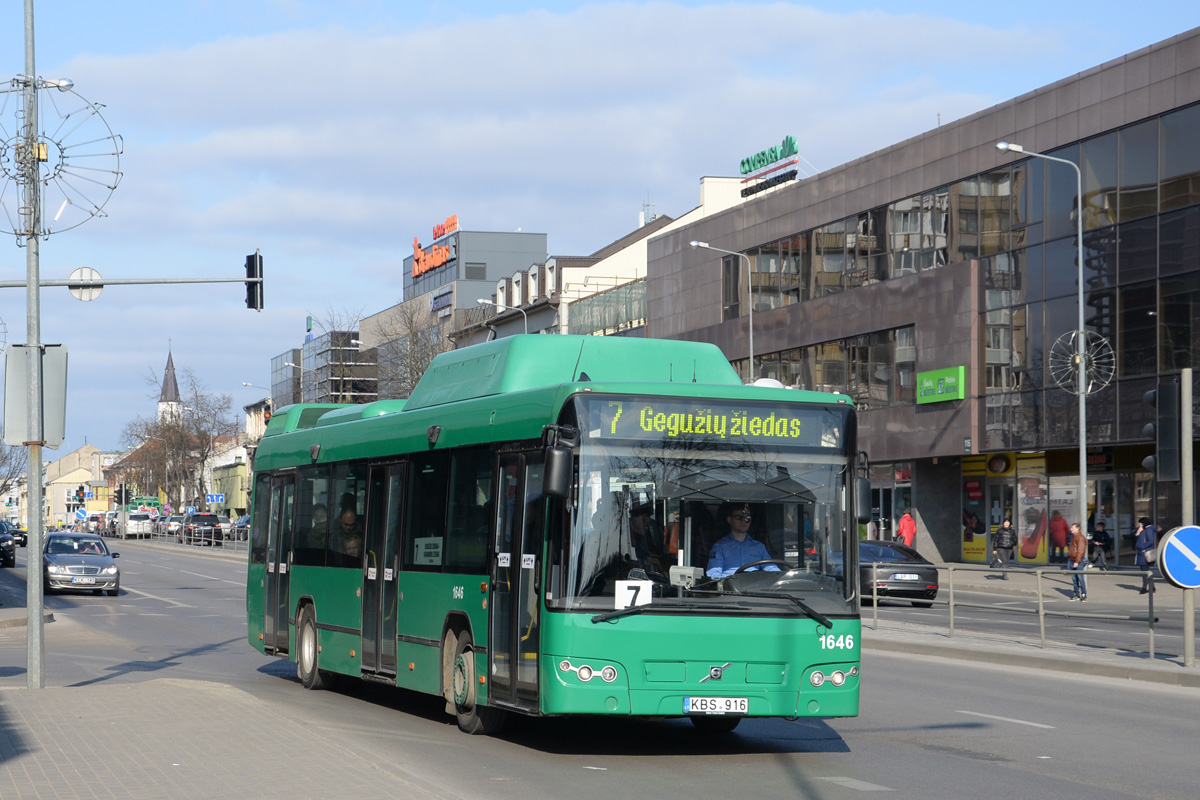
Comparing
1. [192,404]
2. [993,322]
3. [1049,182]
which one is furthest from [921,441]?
[192,404]

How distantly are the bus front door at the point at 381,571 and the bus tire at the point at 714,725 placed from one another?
2844mm

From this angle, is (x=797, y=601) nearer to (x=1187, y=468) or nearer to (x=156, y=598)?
(x=1187, y=468)

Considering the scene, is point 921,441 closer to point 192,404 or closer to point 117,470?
point 192,404

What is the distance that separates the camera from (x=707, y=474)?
32.7 feet

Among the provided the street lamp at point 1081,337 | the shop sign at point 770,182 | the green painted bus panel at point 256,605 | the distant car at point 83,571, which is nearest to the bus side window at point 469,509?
the green painted bus panel at point 256,605

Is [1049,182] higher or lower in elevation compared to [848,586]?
higher

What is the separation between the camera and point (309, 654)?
15.0 meters

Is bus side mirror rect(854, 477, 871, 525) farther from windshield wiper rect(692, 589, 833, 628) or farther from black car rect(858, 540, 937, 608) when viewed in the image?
black car rect(858, 540, 937, 608)

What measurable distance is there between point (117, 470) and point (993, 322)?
11233 centimetres

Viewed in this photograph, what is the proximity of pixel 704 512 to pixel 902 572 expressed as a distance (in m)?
21.7

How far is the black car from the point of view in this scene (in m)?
30.0

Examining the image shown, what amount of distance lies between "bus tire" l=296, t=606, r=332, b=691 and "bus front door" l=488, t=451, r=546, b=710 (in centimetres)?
466

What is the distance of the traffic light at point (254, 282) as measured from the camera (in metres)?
25.5

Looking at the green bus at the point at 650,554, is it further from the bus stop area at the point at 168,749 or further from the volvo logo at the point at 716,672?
the bus stop area at the point at 168,749
